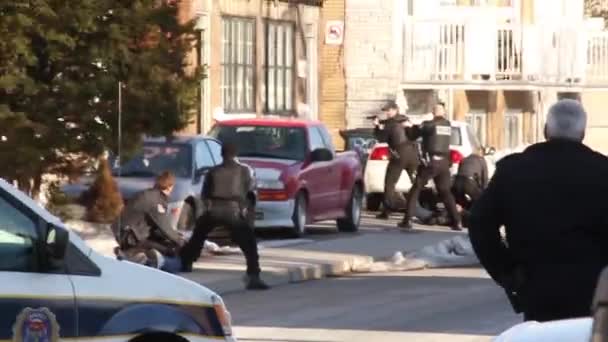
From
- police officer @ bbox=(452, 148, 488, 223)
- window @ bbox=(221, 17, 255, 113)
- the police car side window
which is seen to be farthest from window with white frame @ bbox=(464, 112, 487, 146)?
the police car side window

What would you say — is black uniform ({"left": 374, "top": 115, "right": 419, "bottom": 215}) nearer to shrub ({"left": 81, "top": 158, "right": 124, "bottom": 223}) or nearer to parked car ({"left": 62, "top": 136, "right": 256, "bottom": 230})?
parked car ({"left": 62, "top": 136, "right": 256, "bottom": 230})

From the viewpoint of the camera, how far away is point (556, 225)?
8.49 m

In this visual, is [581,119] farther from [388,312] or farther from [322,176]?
[322,176]

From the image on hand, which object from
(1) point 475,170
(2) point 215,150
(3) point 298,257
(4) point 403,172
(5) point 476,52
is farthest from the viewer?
(5) point 476,52

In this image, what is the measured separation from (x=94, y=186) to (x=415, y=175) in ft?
28.1

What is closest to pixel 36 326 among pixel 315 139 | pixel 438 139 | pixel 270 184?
pixel 270 184

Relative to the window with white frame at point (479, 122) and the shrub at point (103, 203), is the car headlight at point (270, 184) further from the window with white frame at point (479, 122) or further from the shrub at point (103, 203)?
the window with white frame at point (479, 122)

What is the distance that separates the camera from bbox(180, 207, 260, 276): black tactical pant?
2055 centimetres

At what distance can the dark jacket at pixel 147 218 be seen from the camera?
20.7 m

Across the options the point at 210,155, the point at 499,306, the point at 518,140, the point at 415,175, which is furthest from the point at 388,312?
the point at 518,140

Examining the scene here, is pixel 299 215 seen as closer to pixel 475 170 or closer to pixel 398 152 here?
pixel 475 170

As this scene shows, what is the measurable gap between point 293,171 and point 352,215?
9.21ft

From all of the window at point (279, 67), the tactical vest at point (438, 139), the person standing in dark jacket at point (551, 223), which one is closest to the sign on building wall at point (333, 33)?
the window at point (279, 67)

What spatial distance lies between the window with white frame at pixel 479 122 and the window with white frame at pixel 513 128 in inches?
25.5
